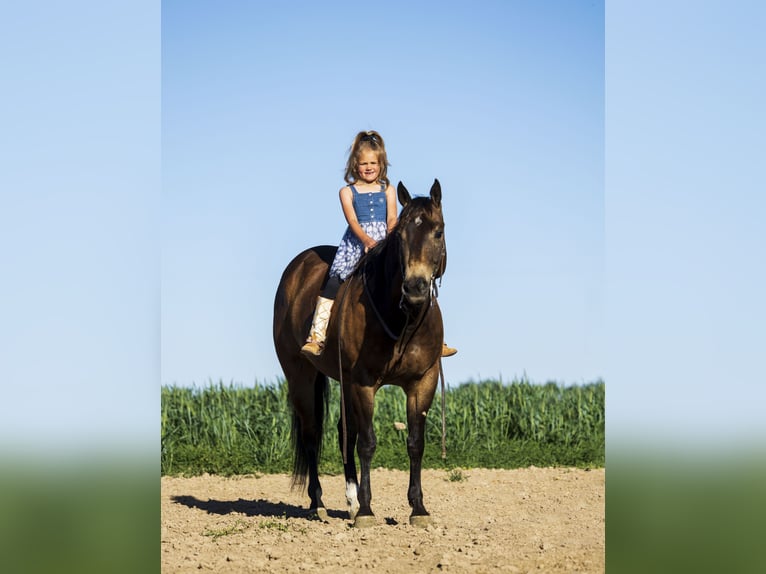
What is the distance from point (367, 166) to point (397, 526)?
102 inches

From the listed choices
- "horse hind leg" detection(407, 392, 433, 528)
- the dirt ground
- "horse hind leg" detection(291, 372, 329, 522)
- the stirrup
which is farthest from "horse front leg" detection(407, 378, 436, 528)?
"horse hind leg" detection(291, 372, 329, 522)

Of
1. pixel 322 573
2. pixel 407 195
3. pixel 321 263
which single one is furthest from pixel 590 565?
pixel 321 263

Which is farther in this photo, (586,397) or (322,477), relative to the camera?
(586,397)

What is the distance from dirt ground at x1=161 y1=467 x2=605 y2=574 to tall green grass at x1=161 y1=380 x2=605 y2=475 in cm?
52

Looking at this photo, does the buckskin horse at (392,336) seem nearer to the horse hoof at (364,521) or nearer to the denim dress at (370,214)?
the horse hoof at (364,521)

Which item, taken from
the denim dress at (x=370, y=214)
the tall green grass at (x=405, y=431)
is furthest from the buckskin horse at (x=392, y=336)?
the tall green grass at (x=405, y=431)

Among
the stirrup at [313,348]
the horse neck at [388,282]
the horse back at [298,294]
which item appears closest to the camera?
the horse neck at [388,282]

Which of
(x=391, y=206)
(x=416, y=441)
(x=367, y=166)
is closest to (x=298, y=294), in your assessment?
(x=391, y=206)

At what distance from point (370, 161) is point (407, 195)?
794 millimetres

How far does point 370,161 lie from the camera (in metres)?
6.52

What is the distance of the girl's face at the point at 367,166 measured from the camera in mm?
6508

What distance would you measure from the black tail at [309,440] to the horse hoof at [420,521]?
1.58 m

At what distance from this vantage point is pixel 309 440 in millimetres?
7777
